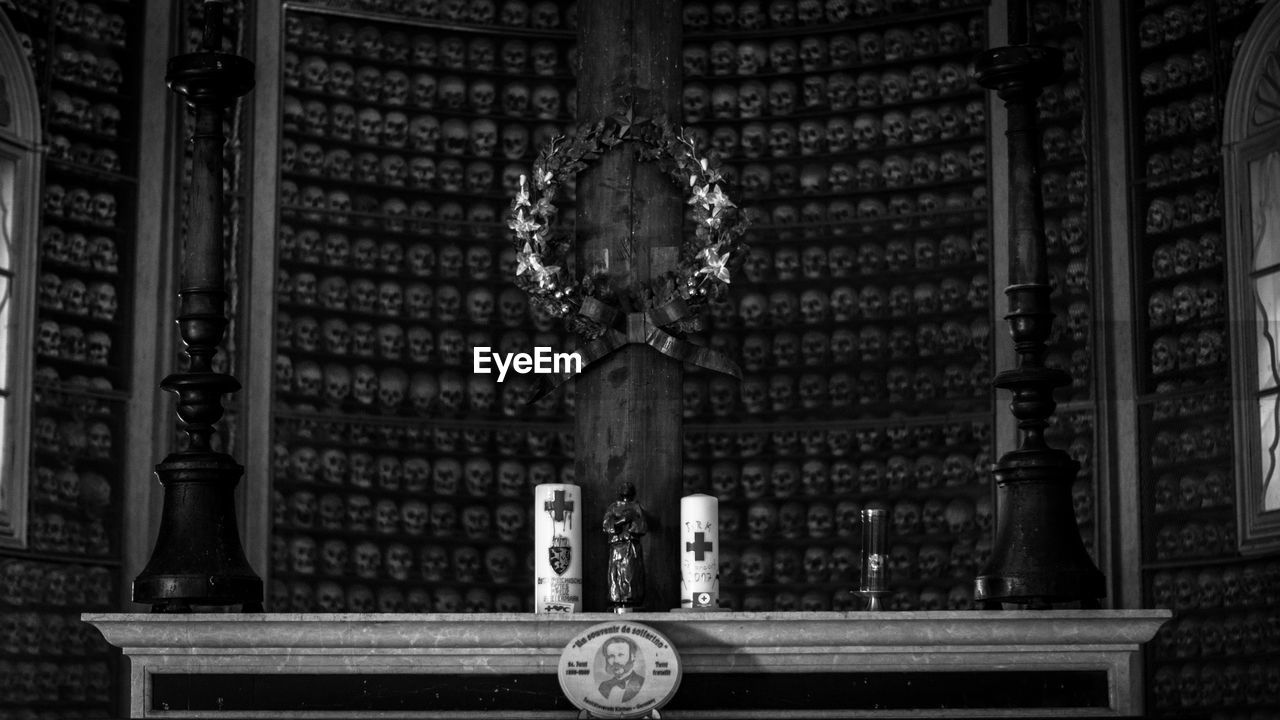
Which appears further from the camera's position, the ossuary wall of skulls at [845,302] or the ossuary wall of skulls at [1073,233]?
the ossuary wall of skulls at [845,302]

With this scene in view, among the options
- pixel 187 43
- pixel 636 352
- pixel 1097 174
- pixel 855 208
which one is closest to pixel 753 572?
pixel 855 208

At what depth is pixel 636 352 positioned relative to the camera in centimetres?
450

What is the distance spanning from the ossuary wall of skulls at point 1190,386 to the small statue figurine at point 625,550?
340 centimetres

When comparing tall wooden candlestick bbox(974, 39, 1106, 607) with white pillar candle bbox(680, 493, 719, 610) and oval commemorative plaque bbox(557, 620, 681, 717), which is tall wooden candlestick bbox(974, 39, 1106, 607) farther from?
oval commemorative plaque bbox(557, 620, 681, 717)

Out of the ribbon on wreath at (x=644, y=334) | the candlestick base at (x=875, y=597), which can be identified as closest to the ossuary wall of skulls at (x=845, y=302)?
the candlestick base at (x=875, y=597)

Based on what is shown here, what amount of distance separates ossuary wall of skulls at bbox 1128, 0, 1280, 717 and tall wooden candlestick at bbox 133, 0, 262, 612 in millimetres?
3916

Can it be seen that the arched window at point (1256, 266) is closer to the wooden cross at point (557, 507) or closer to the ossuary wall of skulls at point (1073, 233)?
the ossuary wall of skulls at point (1073, 233)

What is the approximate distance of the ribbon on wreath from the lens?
14.6 ft

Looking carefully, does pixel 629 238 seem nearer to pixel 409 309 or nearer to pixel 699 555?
pixel 699 555

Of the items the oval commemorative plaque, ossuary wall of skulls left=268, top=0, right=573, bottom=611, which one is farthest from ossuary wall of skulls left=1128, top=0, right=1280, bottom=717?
the oval commemorative plaque

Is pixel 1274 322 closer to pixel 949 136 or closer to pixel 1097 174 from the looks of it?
pixel 1097 174

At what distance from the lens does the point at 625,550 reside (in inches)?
168

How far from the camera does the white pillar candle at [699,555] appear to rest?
168 inches

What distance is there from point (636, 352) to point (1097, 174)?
3.59 m
